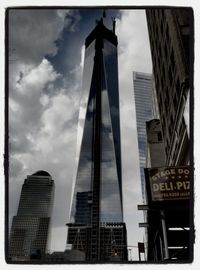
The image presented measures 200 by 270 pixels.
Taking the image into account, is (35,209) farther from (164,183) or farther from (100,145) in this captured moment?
(164,183)

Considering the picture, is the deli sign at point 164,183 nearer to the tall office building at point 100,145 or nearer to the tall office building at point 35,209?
the tall office building at point 100,145

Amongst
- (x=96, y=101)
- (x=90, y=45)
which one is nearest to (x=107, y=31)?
(x=90, y=45)

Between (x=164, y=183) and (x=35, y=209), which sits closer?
(x=164, y=183)

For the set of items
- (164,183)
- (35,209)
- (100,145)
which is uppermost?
(100,145)

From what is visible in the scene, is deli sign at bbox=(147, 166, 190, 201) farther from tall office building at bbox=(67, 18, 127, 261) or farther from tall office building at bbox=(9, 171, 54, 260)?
tall office building at bbox=(9, 171, 54, 260)

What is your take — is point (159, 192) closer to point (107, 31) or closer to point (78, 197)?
point (107, 31)

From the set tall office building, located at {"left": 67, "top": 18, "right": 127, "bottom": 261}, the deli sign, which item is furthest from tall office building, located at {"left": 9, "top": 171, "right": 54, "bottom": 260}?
the deli sign

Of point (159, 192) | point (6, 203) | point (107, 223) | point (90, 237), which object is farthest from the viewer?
point (107, 223)

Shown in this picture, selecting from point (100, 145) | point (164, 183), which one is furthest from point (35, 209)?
point (164, 183)
